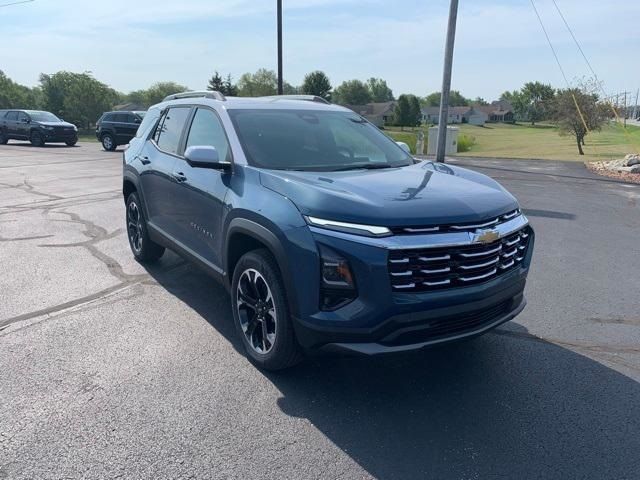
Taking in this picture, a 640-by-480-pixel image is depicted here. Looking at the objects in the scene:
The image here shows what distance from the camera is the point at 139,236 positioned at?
6141 mm

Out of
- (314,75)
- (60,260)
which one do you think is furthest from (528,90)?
(60,260)

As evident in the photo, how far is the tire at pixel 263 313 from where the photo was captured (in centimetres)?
339

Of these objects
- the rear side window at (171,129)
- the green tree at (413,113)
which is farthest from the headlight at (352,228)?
the green tree at (413,113)

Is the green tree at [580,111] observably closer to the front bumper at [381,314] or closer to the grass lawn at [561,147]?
the grass lawn at [561,147]

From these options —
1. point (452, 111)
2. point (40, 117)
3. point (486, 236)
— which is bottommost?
point (486, 236)

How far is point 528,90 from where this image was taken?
145 metres

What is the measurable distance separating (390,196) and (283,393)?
144 centimetres

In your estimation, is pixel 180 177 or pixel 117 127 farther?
pixel 117 127

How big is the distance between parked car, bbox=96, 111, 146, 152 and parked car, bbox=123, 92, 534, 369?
20.8m

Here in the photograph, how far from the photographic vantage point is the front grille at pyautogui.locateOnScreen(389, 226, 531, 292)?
9.76 feet

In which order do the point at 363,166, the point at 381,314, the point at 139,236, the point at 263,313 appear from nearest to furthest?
1. the point at 381,314
2. the point at 263,313
3. the point at 363,166
4. the point at 139,236

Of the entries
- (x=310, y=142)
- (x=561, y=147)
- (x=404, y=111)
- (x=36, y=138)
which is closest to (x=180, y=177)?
(x=310, y=142)

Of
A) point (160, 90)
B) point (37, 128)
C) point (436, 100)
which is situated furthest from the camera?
point (436, 100)

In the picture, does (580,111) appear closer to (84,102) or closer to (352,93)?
(84,102)
